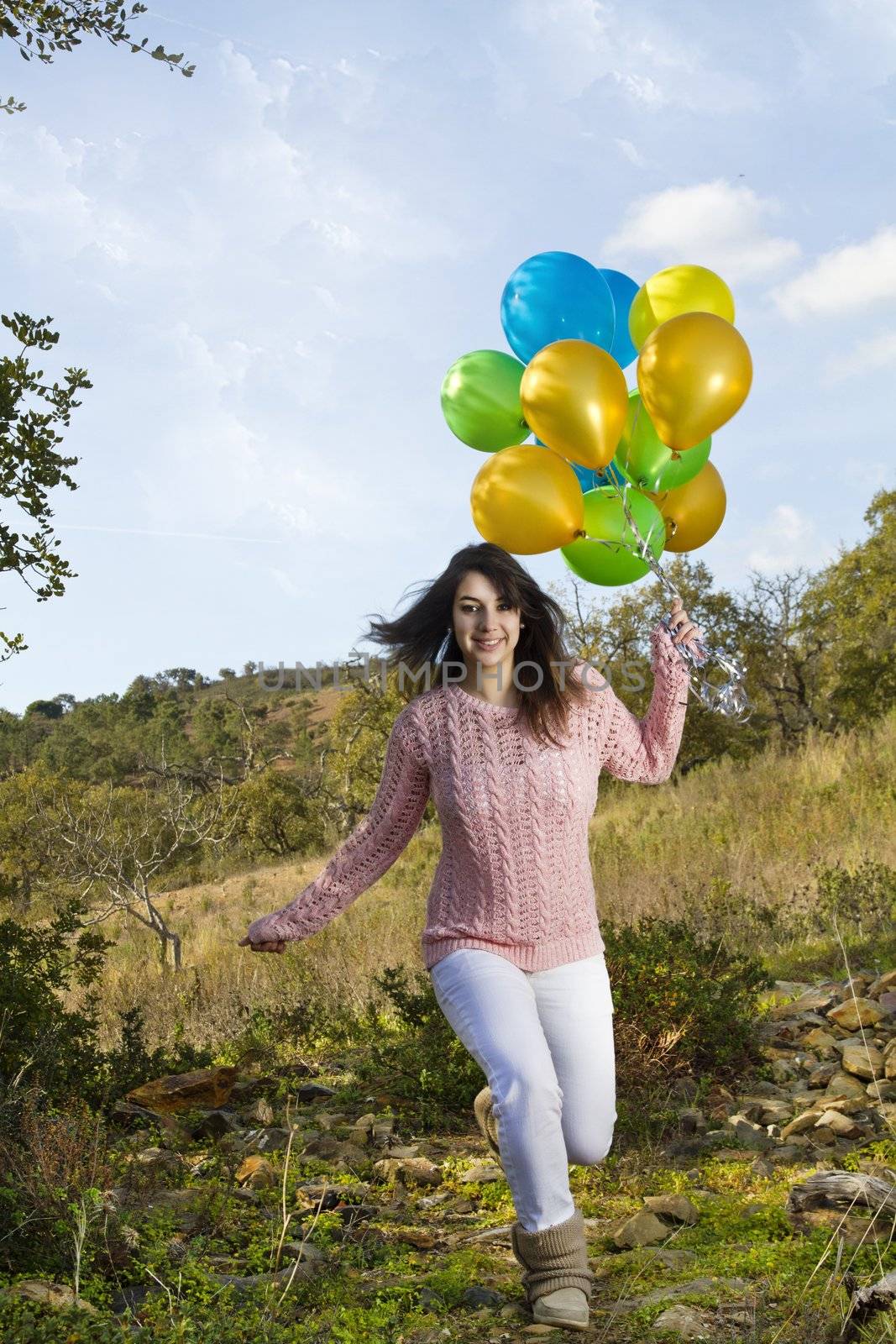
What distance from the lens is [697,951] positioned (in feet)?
19.5

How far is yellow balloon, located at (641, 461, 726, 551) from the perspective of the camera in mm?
4879

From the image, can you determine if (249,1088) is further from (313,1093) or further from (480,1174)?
(480,1174)

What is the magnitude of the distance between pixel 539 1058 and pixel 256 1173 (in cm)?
146

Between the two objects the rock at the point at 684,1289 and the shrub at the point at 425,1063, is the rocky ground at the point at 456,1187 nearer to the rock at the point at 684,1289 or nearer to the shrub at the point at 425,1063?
the rock at the point at 684,1289

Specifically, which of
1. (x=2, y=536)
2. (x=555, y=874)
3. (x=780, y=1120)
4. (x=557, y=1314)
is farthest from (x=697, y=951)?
(x=2, y=536)

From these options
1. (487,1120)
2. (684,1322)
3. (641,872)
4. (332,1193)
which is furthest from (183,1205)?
(641,872)

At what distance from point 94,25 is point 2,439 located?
166cm

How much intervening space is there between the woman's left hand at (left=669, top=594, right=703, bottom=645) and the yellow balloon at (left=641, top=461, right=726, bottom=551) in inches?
38.6

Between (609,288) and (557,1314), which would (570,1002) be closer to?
(557,1314)

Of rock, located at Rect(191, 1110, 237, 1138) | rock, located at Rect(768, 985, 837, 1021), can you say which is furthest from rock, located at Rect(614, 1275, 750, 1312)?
rock, located at Rect(768, 985, 837, 1021)

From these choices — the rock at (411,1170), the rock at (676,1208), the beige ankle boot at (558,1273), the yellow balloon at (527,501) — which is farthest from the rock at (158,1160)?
the yellow balloon at (527,501)

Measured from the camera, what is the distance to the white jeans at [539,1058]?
121 inches

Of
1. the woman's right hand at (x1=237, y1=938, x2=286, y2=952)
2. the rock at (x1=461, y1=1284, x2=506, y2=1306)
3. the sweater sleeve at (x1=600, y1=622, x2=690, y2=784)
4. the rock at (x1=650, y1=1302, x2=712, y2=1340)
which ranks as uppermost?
the sweater sleeve at (x1=600, y1=622, x2=690, y2=784)

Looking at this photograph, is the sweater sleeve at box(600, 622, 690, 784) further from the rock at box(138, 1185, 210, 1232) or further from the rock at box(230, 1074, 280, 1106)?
the rock at box(230, 1074, 280, 1106)
